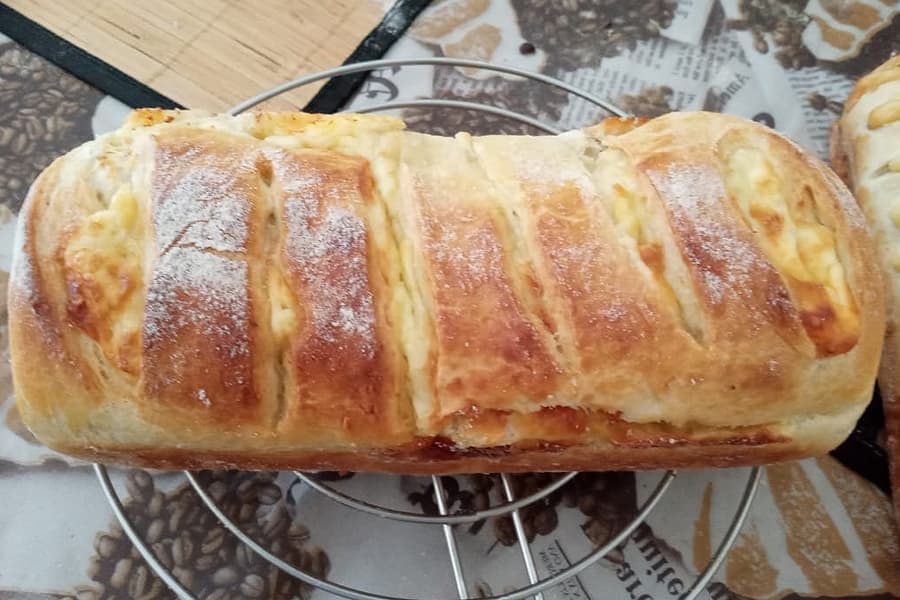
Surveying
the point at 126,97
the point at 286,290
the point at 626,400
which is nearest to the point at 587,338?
the point at 626,400

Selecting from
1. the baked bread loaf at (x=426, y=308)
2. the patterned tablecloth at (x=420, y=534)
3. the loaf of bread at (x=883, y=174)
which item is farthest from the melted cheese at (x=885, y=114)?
the patterned tablecloth at (x=420, y=534)

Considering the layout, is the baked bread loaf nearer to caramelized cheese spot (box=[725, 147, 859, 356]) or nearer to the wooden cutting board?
caramelized cheese spot (box=[725, 147, 859, 356])

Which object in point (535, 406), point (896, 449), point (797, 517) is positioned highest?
point (535, 406)

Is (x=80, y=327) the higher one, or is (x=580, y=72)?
(x=580, y=72)

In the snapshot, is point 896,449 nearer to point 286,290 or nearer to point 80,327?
point 286,290

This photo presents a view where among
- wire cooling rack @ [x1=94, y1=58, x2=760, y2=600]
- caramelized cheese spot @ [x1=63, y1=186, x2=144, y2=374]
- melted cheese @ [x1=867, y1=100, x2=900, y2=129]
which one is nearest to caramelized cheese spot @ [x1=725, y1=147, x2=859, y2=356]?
wire cooling rack @ [x1=94, y1=58, x2=760, y2=600]

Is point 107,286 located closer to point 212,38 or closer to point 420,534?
point 420,534

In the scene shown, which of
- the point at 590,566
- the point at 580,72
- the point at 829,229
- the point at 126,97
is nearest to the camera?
the point at 829,229
